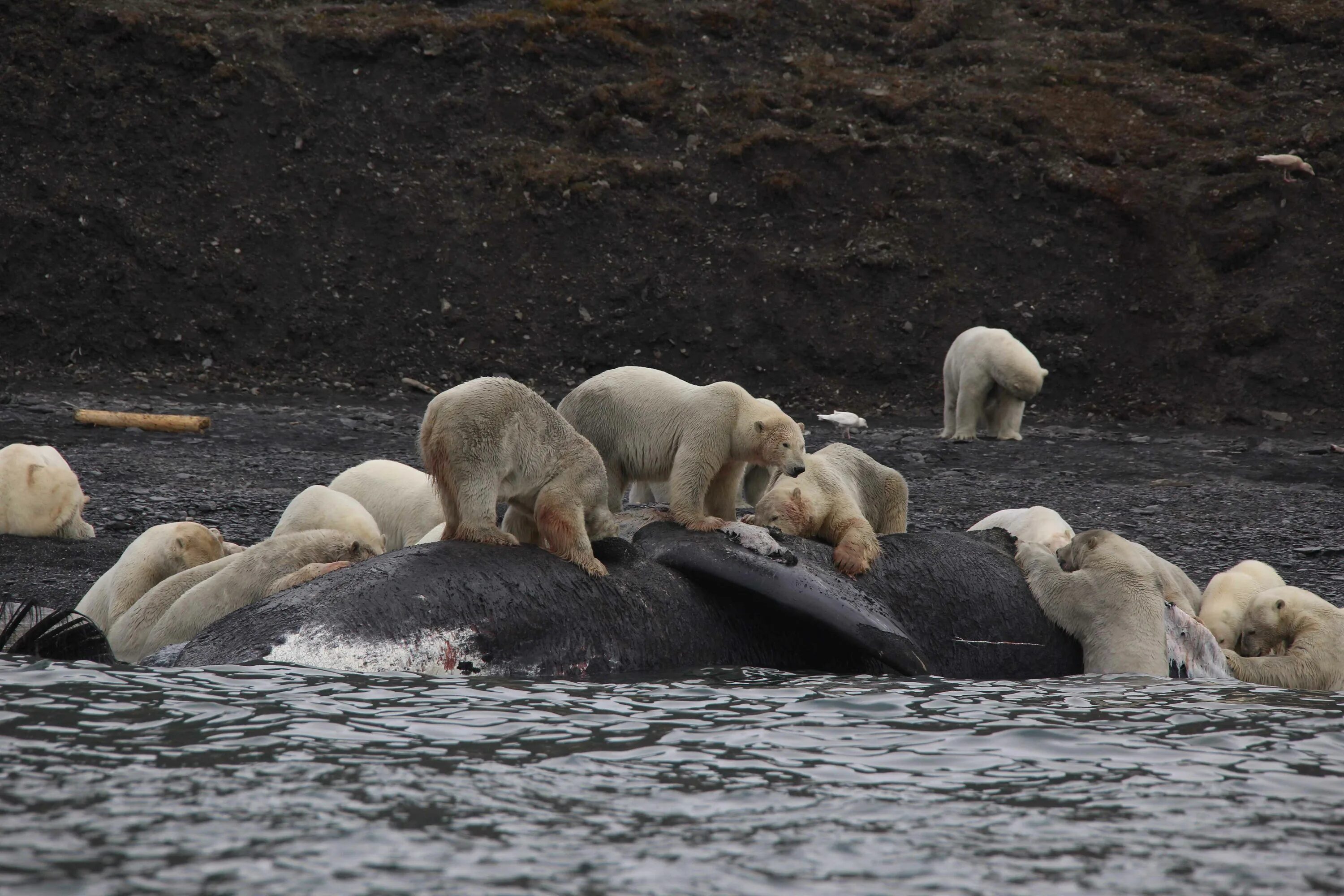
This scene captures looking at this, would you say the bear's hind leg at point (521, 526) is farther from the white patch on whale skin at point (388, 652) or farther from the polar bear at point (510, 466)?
the white patch on whale skin at point (388, 652)

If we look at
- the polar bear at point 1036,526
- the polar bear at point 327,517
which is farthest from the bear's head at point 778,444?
the polar bear at point 327,517

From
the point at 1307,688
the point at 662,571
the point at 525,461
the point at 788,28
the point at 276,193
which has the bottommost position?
the point at 1307,688

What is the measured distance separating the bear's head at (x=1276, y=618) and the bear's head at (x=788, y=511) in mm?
2803

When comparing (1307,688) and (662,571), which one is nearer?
(662,571)

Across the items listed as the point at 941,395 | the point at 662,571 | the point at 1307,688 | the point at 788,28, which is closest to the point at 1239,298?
the point at 941,395

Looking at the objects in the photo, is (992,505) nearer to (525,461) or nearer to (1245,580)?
(1245,580)

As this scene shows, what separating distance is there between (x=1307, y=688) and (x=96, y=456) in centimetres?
1173

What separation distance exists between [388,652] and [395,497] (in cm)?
421

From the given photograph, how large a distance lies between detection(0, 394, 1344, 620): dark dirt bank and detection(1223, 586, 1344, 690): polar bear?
7.68ft

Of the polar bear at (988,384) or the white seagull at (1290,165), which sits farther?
the white seagull at (1290,165)

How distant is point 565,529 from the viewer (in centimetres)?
694

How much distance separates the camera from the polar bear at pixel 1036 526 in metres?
9.59

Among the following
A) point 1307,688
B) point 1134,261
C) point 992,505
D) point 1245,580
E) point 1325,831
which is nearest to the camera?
point 1325,831

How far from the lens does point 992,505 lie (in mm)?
14523
